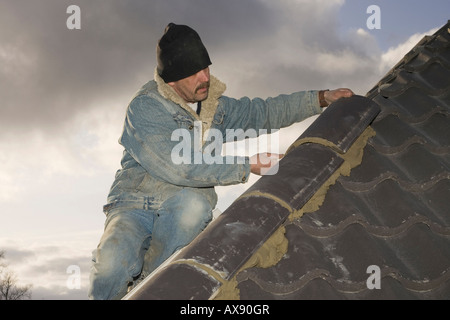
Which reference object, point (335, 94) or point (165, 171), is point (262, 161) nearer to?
point (165, 171)

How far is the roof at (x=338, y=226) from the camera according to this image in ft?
6.78

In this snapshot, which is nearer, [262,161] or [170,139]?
[262,161]

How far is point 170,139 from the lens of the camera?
11.1 feet

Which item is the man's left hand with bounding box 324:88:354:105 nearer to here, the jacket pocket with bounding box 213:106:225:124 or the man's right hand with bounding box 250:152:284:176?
the jacket pocket with bounding box 213:106:225:124

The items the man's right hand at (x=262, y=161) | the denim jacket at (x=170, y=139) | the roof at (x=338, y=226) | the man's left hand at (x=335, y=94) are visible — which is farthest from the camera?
Answer: the man's left hand at (x=335, y=94)

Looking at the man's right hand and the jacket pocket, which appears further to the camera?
the jacket pocket

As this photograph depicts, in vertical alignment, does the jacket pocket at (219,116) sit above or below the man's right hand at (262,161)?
above

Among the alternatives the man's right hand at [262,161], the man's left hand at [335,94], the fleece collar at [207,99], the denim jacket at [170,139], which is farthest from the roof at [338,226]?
the fleece collar at [207,99]

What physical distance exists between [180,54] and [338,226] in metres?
1.88

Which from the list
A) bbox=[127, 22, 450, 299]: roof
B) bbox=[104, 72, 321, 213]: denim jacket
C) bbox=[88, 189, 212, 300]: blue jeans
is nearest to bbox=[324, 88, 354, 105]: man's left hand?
bbox=[104, 72, 321, 213]: denim jacket

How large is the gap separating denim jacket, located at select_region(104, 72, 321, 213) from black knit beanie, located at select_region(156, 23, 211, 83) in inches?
4.7

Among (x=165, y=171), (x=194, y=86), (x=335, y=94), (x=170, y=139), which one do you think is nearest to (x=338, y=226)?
(x=165, y=171)

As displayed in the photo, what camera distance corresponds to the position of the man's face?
12.0ft

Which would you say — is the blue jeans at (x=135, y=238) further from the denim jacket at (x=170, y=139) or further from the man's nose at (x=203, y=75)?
the man's nose at (x=203, y=75)
